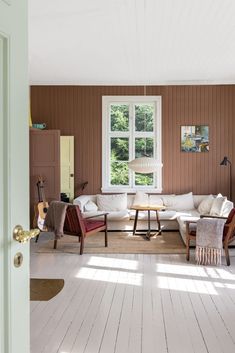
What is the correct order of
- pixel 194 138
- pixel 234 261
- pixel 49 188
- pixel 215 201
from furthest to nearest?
pixel 194 138, pixel 49 188, pixel 215 201, pixel 234 261

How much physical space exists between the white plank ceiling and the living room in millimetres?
28

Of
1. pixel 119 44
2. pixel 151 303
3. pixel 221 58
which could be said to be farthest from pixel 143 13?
pixel 151 303

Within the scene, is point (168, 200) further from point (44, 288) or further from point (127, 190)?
point (44, 288)

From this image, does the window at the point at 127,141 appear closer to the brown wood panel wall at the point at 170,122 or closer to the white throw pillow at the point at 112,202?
the brown wood panel wall at the point at 170,122

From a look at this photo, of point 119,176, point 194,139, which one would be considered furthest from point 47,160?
point 194,139

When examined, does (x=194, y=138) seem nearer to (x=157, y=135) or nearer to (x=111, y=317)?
(x=157, y=135)

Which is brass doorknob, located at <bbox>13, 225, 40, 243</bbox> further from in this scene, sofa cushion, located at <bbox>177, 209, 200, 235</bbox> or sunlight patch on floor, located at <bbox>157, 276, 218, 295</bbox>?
sofa cushion, located at <bbox>177, 209, 200, 235</bbox>

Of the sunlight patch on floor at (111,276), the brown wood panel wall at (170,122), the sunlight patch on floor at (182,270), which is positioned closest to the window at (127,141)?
the brown wood panel wall at (170,122)

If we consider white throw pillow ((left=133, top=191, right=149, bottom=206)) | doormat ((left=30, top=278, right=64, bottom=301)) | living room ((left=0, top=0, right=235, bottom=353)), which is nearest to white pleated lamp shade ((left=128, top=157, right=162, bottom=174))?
living room ((left=0, top=0, right=235, bottom=353))

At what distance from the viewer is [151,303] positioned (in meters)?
3.89

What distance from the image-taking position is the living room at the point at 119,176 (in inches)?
57.0

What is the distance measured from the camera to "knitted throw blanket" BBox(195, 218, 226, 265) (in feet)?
17.3

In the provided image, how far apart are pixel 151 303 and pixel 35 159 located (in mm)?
4743

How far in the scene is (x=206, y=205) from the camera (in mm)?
7559
